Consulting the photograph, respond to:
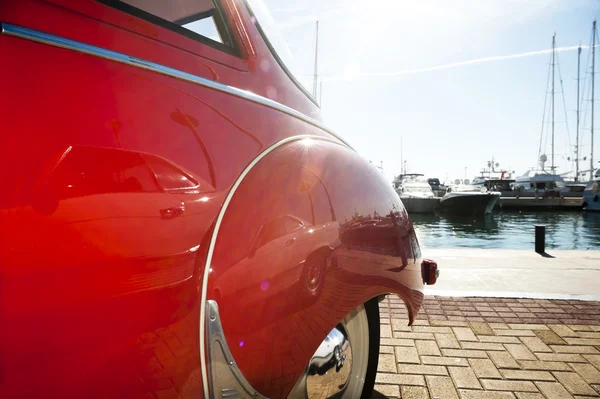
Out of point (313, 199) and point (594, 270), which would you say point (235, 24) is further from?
point (594, 270)

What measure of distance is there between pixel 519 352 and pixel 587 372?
0.40 m

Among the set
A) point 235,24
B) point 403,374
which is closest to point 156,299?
point 235,24

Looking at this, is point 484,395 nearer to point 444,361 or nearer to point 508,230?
point 444,361

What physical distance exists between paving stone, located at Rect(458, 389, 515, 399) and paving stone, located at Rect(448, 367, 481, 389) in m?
0.06

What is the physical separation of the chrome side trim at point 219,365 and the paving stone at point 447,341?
92.0 inches

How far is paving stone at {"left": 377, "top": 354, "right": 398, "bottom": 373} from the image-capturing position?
2.51 m

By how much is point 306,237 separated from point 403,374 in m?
1.79

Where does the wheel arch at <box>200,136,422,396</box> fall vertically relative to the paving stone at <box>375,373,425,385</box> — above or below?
above

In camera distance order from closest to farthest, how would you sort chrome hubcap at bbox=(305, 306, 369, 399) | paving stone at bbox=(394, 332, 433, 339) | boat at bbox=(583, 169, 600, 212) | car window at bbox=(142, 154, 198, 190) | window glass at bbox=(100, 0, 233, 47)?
car window at bbox=(142, 154, 198, 190) → window glass at bbox=(100, 0, 233, 47) → chrome hubcap at bbox=(305, 306, 369, 399) → paving stone at bbox=(394, 332, 433, 339) → boat at bbox=(583, 169, 600, 212)

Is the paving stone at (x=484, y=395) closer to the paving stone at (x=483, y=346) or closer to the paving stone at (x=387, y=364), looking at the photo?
the paving stone at (x=387, y=364)

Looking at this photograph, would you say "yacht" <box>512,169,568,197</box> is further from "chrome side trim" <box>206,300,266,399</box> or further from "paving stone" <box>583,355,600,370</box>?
"chrome side trim" <box>206,300,266,399</box>

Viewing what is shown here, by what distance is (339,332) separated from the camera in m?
A: 1.54

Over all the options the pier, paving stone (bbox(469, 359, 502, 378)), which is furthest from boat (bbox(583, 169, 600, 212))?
paving stone (bbox(469, 359, 502, 378))

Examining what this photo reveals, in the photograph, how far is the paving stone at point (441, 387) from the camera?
86.4 inches
